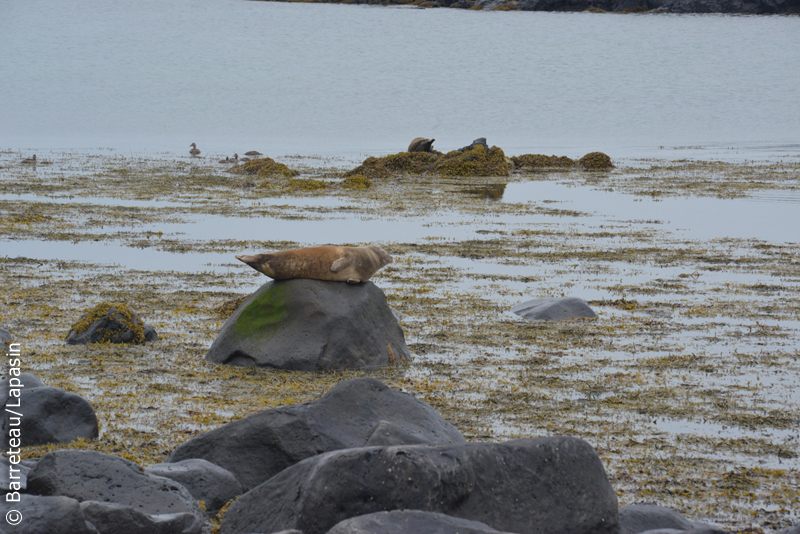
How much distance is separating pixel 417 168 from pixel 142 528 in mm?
29281

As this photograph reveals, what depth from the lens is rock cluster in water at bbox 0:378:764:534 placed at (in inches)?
182

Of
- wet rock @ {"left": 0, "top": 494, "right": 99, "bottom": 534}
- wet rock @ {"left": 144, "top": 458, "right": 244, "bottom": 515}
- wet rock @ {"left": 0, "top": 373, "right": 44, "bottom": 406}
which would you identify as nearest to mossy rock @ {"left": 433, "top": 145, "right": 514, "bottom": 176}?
wet rock @ {"left": 0, "top": 373, "right": 44, "bottom": 406}

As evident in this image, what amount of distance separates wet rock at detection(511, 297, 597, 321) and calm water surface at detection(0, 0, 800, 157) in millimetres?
32709

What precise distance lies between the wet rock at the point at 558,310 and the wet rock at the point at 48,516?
7854 mm

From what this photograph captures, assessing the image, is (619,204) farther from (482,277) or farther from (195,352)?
(195,352)

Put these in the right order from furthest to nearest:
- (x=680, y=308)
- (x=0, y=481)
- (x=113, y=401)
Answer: (x=680, y=308), (x=113, y=401), (x=0, y=481)

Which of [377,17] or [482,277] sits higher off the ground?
[377,17]

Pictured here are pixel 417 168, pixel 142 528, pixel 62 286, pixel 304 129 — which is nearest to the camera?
pixel 142 528

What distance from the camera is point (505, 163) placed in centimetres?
3462

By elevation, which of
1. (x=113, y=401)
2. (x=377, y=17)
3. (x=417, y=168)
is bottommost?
(x=113, y=401)

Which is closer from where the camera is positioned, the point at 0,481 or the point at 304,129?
the point at 0,481

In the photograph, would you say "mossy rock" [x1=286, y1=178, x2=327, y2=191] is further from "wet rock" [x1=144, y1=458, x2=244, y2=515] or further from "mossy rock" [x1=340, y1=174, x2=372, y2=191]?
"wet rock" [x1=144, y1=458, x2=244, y2=515]

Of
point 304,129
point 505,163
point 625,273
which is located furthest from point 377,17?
point 625,273

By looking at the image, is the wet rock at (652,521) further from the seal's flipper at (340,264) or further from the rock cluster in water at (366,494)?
the seal's flipper at (340,264)
